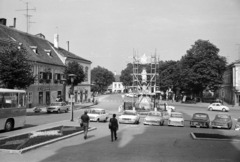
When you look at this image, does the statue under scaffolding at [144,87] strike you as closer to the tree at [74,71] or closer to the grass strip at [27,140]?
the tree at [74,71]

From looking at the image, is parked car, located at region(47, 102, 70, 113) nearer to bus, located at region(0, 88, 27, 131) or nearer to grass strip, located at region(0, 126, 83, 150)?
bus, located at region(0, 88, 27, 131)

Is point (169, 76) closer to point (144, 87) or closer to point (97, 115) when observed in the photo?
point (144, 87)

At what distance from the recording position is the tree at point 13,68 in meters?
31.3

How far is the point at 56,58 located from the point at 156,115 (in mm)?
33836

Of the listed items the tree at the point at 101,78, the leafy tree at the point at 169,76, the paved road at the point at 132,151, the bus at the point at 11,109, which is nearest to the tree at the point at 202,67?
the leafy tree at the point at 169,76

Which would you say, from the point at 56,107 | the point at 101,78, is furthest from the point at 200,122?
the point at 101,78

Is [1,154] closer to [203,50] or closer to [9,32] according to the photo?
[9,32]

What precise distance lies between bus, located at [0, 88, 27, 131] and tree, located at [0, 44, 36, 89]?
30.9ft

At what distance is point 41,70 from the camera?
49906 millimetres

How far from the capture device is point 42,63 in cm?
4984

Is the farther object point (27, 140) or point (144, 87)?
point (144, 87)

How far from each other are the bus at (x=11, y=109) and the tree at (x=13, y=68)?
9.42 meters

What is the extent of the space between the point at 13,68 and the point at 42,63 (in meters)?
18.6

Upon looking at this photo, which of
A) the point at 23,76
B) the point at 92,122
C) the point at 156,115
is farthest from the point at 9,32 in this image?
the point at 156,115
